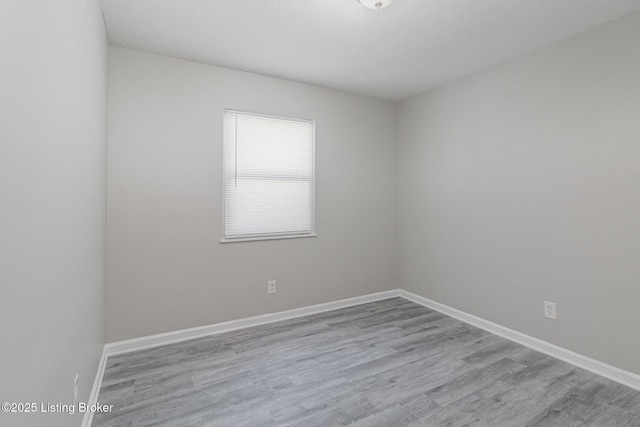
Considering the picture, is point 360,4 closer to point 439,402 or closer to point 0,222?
point 0,222

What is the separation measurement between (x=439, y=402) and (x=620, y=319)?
1.43 m

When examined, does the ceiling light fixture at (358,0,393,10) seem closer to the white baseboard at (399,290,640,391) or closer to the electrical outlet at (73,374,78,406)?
the electrical outlet at (73,374,78,406)

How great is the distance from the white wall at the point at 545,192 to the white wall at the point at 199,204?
995 millimetres

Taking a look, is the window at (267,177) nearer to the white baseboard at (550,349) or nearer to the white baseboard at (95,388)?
the white baseboard at (95,388)

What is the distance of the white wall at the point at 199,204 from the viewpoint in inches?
99.5

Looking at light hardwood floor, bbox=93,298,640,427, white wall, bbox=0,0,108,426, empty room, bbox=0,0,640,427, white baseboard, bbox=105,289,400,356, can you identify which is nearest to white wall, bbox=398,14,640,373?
empty room, bbox=0,0,640,427

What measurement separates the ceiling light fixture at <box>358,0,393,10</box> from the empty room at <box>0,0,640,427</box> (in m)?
0.14

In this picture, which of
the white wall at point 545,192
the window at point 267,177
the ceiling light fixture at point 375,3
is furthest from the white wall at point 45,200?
the white wall at point 545,192

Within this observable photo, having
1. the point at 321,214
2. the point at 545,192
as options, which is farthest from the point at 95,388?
the point at 545,192

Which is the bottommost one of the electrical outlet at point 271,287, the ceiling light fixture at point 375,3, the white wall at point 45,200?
the electrical outlet at point 271,287

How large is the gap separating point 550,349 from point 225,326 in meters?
2.81

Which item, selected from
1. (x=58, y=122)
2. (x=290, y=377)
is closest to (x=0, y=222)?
(x=58, y=122)

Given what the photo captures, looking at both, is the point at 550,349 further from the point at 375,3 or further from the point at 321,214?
the point at 375,3

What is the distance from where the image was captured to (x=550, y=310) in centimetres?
251
